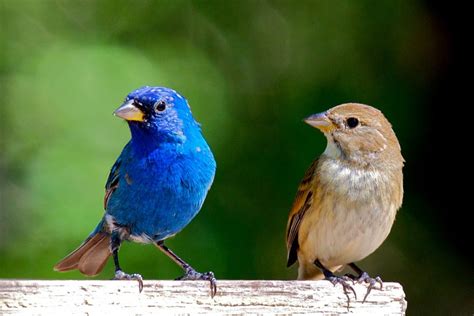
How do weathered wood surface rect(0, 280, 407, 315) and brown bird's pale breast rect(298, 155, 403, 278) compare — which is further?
brown bird's pale breast rect(298, 155, 403, 278)

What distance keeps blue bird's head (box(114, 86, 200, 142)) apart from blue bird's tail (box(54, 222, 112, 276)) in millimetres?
468

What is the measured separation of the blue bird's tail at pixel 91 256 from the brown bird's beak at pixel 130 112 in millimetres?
549

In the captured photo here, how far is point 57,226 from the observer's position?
4910 millimetres

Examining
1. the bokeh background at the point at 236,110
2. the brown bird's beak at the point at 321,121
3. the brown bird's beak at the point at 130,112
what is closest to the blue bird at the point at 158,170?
the brown bird's beak at the point at 130,112

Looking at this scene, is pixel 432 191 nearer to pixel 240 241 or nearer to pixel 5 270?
pixel 240 241

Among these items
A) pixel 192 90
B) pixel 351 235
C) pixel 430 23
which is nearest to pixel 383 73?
pixel 430 23

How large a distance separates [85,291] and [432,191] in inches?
136

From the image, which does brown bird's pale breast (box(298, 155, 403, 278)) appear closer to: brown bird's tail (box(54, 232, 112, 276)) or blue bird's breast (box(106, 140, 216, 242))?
blue bird's breast (box(106, 140, 216, 242))

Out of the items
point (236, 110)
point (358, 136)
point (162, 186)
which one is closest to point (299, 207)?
point (358, 136)

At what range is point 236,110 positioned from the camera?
566cm

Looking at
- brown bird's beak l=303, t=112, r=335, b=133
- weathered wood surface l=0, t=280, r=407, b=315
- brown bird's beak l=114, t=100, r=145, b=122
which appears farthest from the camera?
brown bird's beak l=303, t=112, r=335, b=133

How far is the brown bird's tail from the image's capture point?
3.97m

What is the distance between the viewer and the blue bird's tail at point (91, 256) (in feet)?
Result: 13.0

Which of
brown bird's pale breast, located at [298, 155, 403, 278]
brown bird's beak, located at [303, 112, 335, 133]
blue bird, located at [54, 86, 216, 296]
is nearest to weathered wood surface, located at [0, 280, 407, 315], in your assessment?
blue bird, located at [54, 86, 216, 296]
